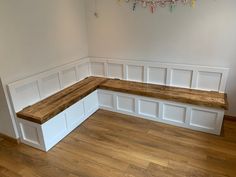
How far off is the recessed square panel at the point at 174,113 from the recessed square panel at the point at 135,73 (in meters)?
0.64

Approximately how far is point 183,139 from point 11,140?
2.21 meters

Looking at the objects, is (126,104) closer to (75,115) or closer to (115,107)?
(115,107)

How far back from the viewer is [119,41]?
314 cm

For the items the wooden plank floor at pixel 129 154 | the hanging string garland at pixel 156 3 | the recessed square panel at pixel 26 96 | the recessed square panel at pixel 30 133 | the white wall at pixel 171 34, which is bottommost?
the wooden plank floor at pixel 129 154

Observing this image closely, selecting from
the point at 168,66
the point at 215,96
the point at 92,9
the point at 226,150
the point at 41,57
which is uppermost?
the point at 92,9

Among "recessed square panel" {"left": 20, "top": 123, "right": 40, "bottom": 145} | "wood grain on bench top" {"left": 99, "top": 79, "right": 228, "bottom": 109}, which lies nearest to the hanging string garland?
"wood grain on bench top" {"left": 99, "top": 79, "right": 228, "bottom": 109}

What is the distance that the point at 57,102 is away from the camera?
2.57m

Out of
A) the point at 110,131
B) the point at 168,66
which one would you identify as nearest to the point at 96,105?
the point at 110,131

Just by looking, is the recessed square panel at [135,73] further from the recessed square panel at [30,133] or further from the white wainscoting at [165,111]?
the recessed square panel at [30,133]

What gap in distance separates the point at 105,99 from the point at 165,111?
970 millimetres

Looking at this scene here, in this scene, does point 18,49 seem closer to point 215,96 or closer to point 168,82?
point 168,82

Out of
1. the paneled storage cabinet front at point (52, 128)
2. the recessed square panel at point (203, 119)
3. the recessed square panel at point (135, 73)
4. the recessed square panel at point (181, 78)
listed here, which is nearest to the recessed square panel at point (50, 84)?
the paneled storage cabinet front at point (52, 128)

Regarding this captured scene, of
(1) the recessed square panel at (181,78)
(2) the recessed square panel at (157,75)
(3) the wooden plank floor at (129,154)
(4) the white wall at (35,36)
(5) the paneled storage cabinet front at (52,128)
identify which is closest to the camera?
(3) the wooden plank floor at (129,154)

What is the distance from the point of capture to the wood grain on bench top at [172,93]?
2.47 m
